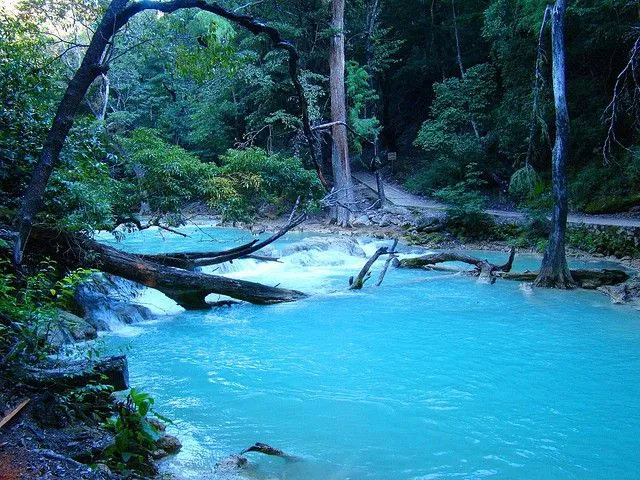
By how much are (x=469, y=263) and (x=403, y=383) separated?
7.24 meters

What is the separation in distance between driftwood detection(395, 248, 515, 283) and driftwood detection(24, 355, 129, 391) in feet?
30.5

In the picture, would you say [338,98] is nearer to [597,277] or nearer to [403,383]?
[597,277]

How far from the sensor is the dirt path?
14.6m

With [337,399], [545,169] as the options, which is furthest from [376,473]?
[545,169]

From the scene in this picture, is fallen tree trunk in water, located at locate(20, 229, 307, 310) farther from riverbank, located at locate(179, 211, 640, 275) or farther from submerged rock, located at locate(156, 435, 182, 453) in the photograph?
submerged rock, located at locate(156, 435, 182, 453)

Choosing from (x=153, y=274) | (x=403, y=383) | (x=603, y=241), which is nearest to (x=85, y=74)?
(x=153, y=274)

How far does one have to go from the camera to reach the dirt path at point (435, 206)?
14570 millimetres

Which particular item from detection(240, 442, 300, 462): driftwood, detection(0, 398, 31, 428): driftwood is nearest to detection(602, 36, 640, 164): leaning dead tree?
detection(240, 442, 300, 462): driftwood

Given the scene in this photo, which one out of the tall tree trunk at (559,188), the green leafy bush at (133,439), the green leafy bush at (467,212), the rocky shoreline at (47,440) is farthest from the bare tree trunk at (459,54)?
the rocky shoreline at (47,440)

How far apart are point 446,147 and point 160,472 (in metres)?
19.7

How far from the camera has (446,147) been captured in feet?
69.9

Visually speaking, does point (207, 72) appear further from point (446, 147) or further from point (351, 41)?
point (351, 41)

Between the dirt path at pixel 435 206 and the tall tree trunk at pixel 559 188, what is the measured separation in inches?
155

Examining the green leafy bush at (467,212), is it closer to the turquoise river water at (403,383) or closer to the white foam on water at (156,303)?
the turquoise river water at (403,383)
